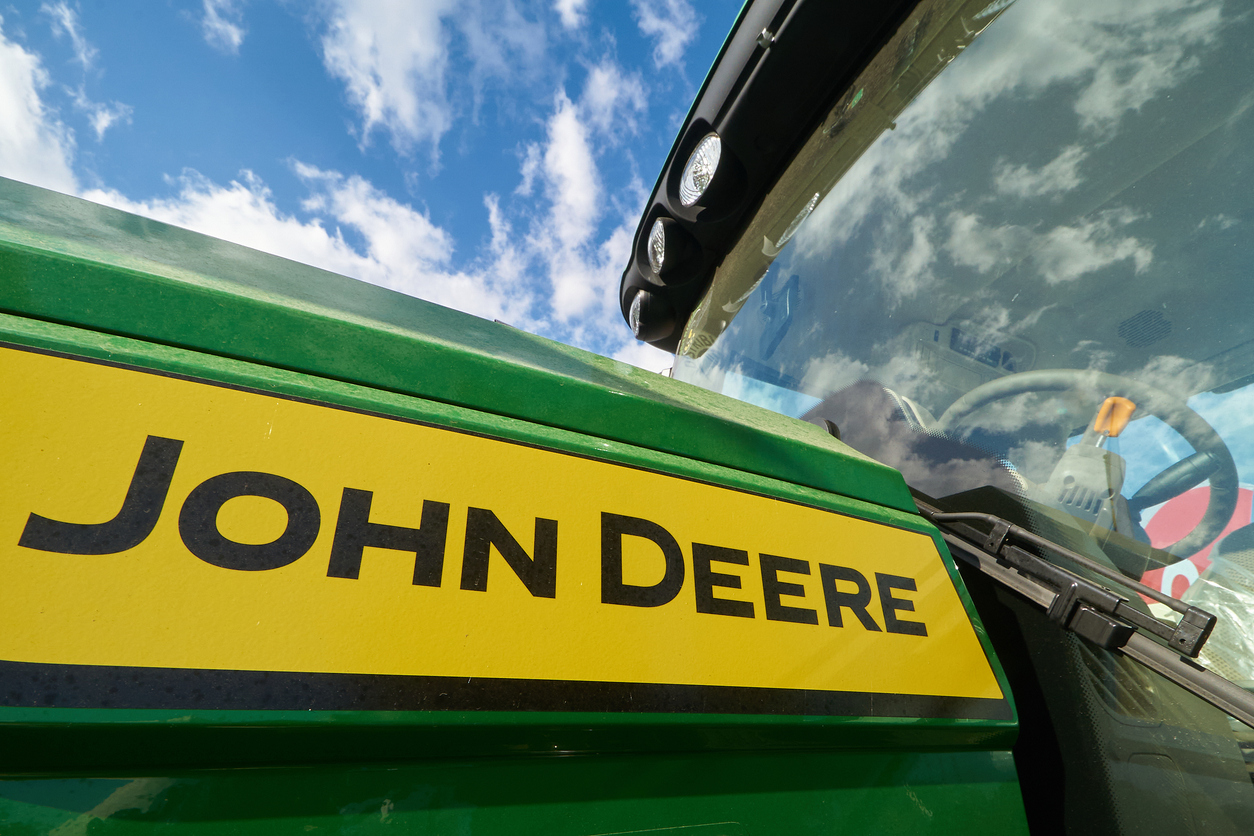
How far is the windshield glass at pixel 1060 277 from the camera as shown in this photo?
795 mm

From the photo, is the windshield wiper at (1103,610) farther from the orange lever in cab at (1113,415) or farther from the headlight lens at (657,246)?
the headlight lens at (657,246)

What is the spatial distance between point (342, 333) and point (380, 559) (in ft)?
0.87

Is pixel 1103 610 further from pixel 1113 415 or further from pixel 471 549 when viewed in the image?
pixel 471 549

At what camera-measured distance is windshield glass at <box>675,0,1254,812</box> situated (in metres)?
0.79

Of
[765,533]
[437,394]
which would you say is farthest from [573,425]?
[765,533]

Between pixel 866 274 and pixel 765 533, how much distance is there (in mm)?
785

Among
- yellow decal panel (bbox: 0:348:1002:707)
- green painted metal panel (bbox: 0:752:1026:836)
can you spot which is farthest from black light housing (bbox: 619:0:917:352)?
green painted metal panel (bbox: 0:752:1026:836)

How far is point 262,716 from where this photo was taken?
0.43 m

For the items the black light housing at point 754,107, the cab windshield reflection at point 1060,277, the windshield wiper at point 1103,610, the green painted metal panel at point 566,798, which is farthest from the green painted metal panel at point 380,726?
the black light housing at point 754,107

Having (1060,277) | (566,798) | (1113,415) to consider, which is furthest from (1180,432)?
(566,798)

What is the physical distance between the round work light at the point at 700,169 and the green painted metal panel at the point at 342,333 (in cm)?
69

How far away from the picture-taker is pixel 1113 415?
2.86 feet

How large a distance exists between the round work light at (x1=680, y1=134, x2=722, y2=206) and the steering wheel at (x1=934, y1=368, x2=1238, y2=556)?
0.84m

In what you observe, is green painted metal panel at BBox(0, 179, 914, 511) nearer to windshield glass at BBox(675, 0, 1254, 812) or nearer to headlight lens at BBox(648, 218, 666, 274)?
windshield glass at BBox(675, 0, 1254, 812)
